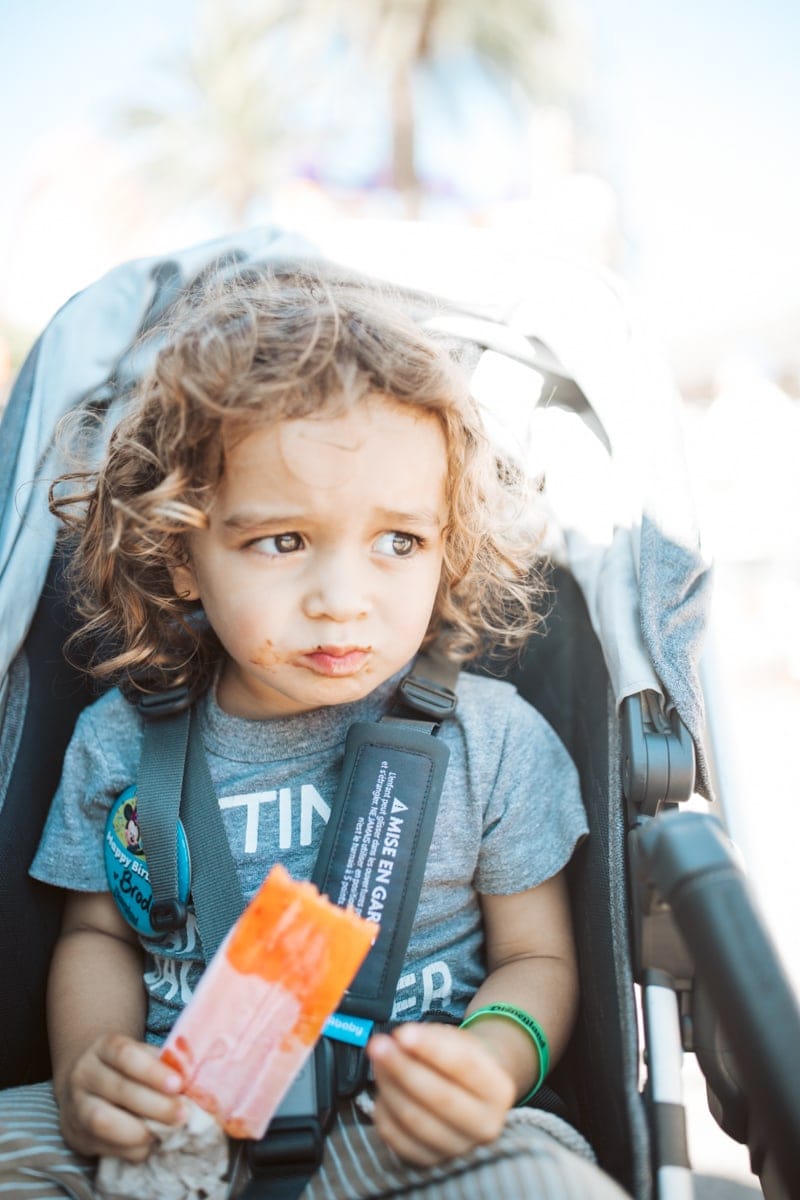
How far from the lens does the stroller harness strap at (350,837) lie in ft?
4.13

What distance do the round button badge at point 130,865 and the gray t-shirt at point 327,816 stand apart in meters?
0.03

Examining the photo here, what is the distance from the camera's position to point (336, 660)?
124 centimetres

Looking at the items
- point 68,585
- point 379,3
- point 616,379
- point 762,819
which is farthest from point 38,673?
point 379,3

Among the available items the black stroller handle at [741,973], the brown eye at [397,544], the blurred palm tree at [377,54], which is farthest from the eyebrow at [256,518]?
the blurred palm tree at [377,54]

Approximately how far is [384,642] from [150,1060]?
55 centimetres

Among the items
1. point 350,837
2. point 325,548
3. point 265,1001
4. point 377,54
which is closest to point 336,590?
point 325,548

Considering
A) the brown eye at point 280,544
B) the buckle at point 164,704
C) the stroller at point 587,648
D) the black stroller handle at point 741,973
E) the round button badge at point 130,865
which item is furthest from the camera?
the buckle at point 164,704

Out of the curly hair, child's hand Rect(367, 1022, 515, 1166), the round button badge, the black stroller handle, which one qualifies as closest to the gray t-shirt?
the round button badge

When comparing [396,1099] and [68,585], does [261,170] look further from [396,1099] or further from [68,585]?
[396,1099]

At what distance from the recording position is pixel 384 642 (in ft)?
4.16

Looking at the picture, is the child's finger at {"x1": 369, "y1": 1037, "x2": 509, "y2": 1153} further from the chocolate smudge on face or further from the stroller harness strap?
the chocolate smudge on face

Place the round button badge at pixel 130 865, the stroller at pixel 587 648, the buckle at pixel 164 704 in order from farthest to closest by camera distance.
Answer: the buckle at pixel 164 704
the round button badge at pixel 130 865
the stroller at pixel 587 648

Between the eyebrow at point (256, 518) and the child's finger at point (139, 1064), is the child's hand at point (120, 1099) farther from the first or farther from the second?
the eyebrow at point (256, 518)

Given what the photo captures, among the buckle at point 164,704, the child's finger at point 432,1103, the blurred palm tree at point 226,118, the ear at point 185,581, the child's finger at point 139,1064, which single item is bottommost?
the child's finger at point 139,1064
